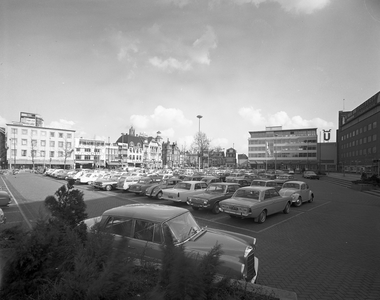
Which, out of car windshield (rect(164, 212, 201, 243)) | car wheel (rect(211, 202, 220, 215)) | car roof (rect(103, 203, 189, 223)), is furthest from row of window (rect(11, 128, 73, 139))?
car windshield (rect(164, 212, 201, 243))

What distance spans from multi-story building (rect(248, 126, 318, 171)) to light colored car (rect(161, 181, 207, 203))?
71.1 metres

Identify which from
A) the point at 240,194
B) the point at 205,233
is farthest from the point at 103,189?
the point at 205,233

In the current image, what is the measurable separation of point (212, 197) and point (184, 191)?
7.68 feet

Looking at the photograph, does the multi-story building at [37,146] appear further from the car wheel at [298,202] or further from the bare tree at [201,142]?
the car wheel at [298,202]

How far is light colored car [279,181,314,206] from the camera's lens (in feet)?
43.6

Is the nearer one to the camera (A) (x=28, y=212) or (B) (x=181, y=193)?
(A) (x=28, y=212)

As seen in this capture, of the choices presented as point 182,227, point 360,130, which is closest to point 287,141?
point 360,130

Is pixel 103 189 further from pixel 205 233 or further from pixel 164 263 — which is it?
pixel 164 263

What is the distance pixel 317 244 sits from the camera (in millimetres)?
A: 7000

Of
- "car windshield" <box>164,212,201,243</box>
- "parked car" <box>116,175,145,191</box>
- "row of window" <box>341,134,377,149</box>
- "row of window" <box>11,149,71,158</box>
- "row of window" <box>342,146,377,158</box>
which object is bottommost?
"parked car" <box>116,175,145,191</box>

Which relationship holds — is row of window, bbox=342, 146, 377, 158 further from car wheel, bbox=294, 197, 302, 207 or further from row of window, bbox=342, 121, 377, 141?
car wheel, bbox=294, 197, 302, 207

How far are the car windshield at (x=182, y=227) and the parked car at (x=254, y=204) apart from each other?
4454 mm

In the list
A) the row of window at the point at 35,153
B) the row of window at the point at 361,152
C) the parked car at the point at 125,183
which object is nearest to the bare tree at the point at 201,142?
the parked car at the point at 125,183

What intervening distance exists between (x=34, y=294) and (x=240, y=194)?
918 centimetres
